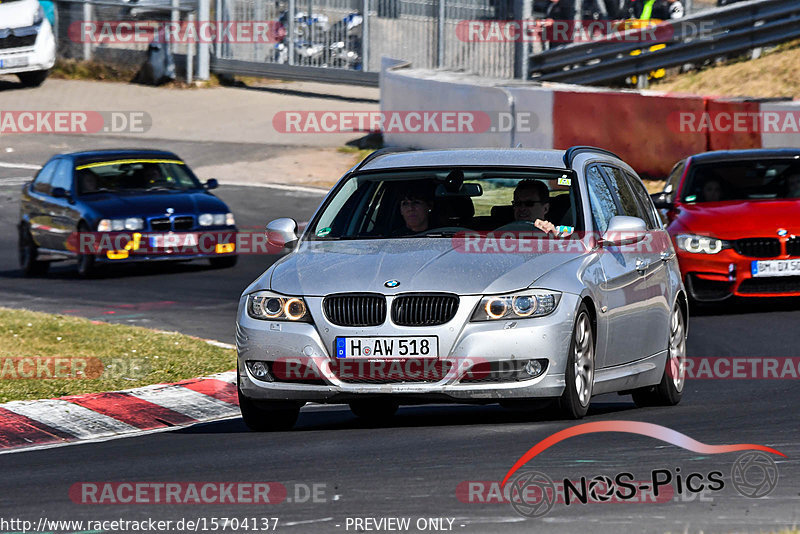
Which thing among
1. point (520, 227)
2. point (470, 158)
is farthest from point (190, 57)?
point (520, 227)

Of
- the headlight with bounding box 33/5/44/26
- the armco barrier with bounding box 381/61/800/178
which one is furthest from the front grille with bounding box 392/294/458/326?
the headlight with bounding box 33/5/44/26

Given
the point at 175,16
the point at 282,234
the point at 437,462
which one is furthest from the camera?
the point at 175,16

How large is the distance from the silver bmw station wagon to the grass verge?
7.02 ft

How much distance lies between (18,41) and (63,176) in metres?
14.4

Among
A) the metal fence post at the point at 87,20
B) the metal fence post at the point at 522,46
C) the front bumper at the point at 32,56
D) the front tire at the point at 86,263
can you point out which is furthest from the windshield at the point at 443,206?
the metal fence post at the point at 87,20

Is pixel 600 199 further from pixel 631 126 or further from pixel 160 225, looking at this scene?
pixel 631 126

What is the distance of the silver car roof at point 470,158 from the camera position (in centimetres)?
939

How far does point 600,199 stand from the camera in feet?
31.2

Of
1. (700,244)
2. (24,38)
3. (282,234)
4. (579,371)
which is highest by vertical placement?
(282,234)

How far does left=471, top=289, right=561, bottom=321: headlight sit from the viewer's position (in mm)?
8117

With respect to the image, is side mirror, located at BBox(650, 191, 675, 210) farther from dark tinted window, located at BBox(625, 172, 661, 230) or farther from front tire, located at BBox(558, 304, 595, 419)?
front tire, located at BBox(558, 304, 595, 419)

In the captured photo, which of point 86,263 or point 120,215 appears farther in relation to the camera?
point 86,263

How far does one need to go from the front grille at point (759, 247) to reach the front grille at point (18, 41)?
22098 millimetres

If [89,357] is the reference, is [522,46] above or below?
above
